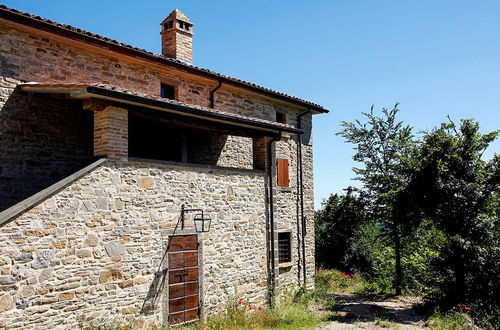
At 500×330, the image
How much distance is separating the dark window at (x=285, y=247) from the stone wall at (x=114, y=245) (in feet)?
9.50

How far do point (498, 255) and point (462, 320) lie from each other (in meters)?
2.29

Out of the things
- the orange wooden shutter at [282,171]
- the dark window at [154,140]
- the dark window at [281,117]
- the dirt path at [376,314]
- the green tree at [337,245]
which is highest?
the dark window at [281,117]

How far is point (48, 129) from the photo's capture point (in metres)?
9.45

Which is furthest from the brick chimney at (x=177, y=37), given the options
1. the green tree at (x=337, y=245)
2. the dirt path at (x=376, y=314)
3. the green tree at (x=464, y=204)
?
the green tree at (x=337, y=245)

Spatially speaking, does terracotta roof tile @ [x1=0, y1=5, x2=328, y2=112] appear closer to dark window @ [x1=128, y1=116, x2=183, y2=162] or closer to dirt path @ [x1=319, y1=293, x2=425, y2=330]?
dark window @ [x1=128, y1=116, x2=183, y2=162]

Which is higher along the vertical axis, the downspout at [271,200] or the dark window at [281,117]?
the dark window at [281,117]

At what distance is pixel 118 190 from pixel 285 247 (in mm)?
7487

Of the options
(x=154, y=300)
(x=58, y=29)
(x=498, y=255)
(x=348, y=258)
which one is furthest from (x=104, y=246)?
(x=348, y=258)

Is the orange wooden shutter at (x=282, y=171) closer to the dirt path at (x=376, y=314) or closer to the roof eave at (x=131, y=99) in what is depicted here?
the roof eave at (x=131, y=99)

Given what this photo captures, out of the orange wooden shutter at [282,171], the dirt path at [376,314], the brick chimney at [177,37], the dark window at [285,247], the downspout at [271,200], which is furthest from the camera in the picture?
the orange wooden shutter at [282,171]

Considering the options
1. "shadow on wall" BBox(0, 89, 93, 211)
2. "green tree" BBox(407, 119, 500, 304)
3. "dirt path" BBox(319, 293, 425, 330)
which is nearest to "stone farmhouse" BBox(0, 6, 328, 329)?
"shadow on wall" BBox(0, 89, 93, 211)

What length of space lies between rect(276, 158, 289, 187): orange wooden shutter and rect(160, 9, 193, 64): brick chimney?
4.58m

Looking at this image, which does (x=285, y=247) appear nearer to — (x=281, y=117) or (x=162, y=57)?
(x=281, y=117)

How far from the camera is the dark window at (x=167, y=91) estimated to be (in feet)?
40.8
